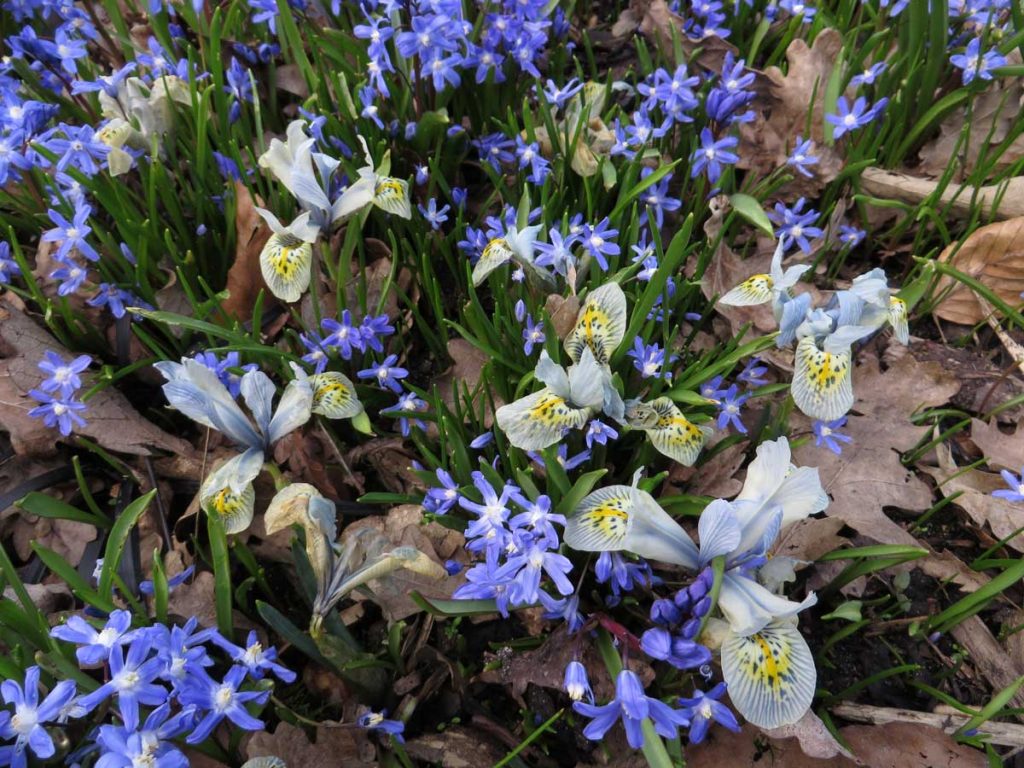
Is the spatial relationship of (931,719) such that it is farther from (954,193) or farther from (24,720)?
(24,720)

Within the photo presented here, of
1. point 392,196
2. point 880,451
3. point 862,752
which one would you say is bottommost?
point 862,752

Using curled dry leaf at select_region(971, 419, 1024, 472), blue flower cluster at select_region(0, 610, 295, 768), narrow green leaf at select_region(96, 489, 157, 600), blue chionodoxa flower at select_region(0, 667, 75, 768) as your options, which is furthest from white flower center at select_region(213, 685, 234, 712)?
curled dry leaf at select_region(971, 419, 1024, 472)

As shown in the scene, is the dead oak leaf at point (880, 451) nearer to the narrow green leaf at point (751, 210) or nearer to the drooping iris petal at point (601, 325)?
the narrow green leaf at point (751, 210)

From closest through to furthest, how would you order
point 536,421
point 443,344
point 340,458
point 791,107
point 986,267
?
point 536,421 < point 340,458 < point 443,344 < point 986,267 < point 791,107

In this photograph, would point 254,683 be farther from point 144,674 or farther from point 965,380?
point 965,380

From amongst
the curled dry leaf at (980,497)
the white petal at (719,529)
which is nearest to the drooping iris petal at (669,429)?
the white petal at (719,529)

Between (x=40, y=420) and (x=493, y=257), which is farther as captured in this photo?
(x=40, y=420)

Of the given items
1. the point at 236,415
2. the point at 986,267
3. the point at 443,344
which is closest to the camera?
the point at 236,415

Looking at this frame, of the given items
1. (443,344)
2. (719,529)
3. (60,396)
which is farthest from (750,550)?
(60,396)

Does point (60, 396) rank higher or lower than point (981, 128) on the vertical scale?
lower
